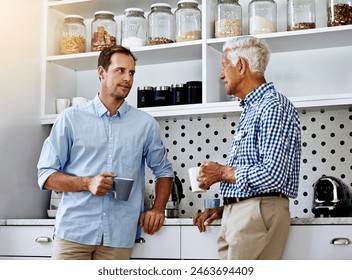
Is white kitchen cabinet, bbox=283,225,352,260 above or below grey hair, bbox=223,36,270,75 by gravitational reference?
below

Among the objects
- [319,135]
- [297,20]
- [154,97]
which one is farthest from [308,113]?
[154,97]

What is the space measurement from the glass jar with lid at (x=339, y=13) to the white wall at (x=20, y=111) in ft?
4.46

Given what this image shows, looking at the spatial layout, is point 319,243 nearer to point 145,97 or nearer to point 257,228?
point 257,228

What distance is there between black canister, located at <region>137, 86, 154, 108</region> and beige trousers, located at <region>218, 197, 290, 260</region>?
3.41 feet

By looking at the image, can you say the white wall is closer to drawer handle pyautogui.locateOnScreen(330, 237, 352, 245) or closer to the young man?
the young man

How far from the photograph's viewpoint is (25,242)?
2.62 meters

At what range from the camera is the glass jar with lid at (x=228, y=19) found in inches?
109

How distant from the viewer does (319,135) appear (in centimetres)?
277

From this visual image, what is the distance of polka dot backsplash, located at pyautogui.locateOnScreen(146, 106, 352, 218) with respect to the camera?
273 centimetres

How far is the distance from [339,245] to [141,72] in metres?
1.37

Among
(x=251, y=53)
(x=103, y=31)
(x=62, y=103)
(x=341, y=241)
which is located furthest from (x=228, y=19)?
(x=341, y=241)

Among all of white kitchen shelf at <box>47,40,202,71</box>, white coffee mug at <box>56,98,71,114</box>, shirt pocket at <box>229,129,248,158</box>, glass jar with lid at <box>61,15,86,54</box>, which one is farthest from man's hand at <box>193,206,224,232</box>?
glass jar with lid at <box>61,15,86,54</box>

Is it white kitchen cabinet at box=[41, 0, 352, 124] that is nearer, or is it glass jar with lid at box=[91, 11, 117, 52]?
white kitchen cabinet at box=[41, 0, 352, 124]

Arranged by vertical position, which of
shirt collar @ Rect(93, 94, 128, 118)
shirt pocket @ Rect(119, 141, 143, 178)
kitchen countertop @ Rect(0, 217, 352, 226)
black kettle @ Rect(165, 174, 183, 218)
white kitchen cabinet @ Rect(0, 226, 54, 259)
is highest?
shirt collar @ Rect(93, 94, 128, 118)
